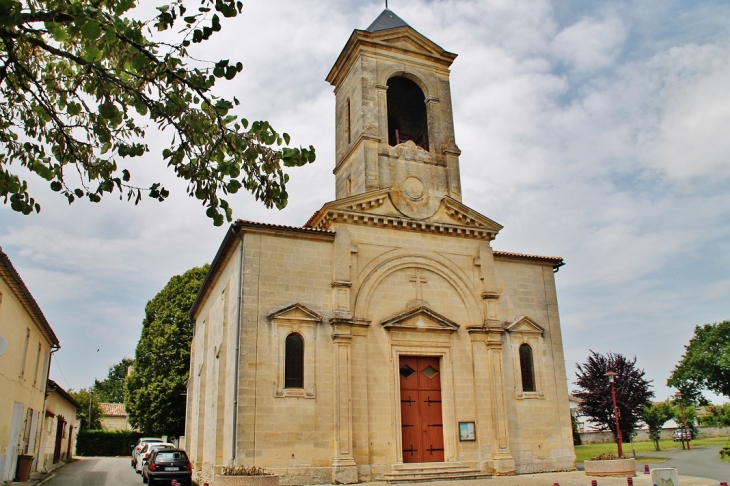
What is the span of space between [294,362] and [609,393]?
62.8 ft

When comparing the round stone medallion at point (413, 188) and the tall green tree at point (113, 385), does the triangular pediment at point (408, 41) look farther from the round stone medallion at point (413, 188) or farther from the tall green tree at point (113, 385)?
the tall green tree at point (113, 385)

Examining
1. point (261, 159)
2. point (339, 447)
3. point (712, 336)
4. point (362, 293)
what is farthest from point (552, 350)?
point (712, 336)

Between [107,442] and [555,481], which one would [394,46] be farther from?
[107,442]

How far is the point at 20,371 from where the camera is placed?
65.2 feet

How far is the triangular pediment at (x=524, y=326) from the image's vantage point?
63.4 feet

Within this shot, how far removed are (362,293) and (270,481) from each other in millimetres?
6414

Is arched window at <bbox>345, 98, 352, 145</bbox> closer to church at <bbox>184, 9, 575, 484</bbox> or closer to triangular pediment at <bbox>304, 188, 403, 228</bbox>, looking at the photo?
church at <bbox>184, 9, 575, 484</bbox>

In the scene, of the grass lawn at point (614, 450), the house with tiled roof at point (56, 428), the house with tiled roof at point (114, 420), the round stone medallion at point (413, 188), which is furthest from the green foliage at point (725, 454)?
the house with tiled roof at point (114, 420)

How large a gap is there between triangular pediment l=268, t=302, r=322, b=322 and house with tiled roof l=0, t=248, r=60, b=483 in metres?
6.69

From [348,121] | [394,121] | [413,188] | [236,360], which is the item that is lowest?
[236,360]

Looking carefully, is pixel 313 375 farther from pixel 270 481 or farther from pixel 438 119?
pixel 438 119

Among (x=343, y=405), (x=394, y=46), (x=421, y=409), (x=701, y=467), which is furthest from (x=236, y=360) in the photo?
(x=701, y=467)

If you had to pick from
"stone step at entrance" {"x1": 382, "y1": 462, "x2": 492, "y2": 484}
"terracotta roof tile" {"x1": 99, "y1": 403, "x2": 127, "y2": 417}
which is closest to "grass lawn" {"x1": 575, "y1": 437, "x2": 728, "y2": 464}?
"stone step at entrance" {"x1": 382, "y1": 462, "x2": 492, "y2": 484}

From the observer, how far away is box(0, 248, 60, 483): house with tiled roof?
55.3 ft
